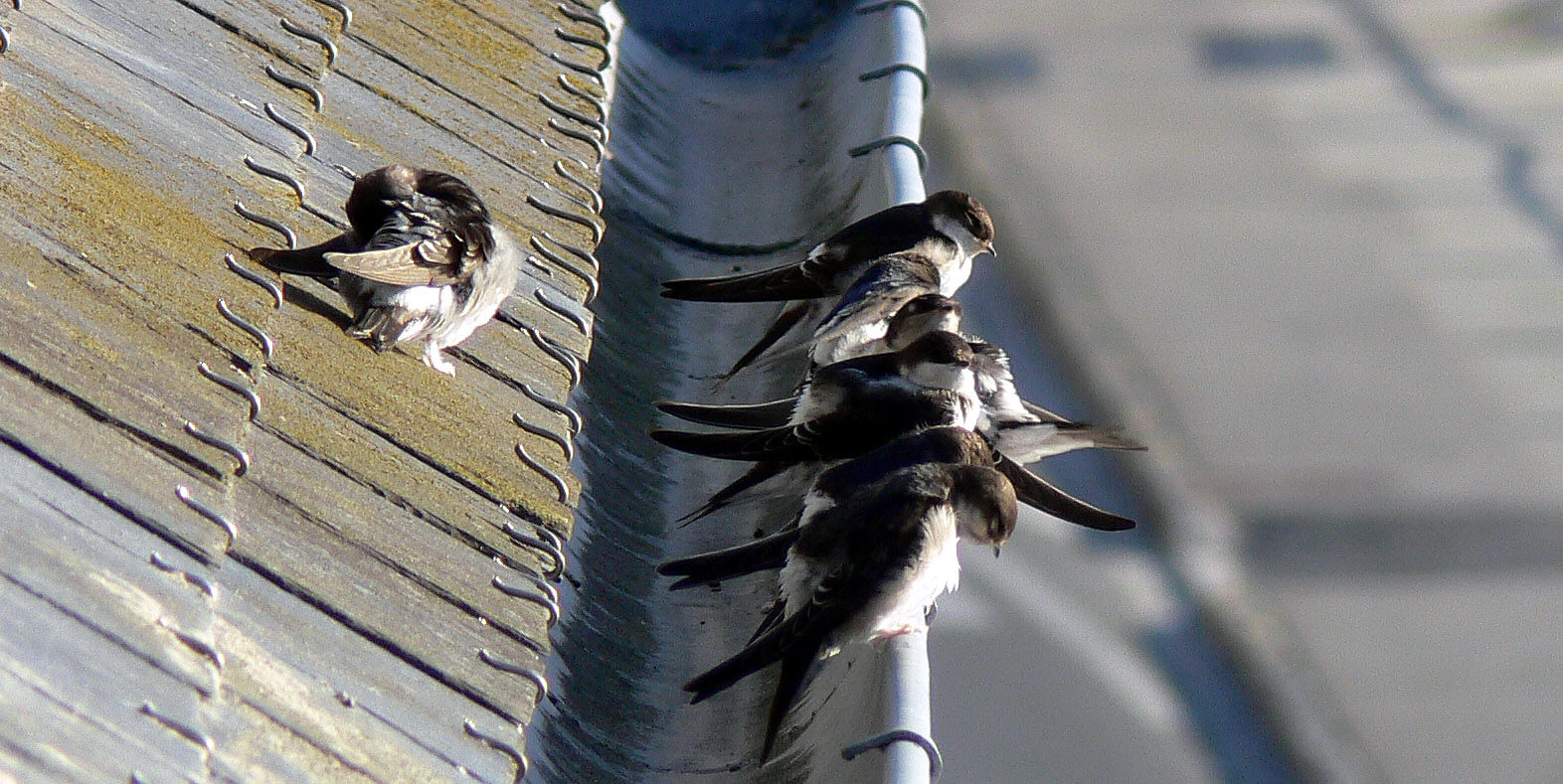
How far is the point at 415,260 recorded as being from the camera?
3719 mm

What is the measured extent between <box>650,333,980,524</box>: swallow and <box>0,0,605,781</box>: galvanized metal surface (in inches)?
18.4

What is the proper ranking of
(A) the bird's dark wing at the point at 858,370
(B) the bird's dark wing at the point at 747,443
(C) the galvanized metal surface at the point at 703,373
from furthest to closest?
(A) the bird's dark wing at the point at 858,370, (B) the bird's dark wing at the point at 747,443, (C) the galvanized metal surface at the point at 703,373

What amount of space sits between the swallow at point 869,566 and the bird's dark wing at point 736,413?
0.36 metres

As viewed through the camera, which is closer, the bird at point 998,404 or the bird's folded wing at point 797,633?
the bird's folded wing at point 797,633

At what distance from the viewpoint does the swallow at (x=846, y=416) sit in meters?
3.95

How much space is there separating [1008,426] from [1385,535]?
206 inches

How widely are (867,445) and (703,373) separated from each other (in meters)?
0.65

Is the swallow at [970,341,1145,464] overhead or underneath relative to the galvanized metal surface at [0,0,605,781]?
overhead

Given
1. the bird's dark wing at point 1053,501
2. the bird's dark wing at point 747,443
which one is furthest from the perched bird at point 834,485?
the bird's dark wing at point 1053,501

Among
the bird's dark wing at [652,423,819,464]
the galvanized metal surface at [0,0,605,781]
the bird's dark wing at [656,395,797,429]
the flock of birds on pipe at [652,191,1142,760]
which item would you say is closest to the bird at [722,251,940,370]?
the flock of birds on pipe at [652,191,1142,760]

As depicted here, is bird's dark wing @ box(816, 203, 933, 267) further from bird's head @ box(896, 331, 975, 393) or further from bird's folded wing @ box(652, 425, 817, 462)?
bird's folded wing @ box(652, 425, 817, 462)

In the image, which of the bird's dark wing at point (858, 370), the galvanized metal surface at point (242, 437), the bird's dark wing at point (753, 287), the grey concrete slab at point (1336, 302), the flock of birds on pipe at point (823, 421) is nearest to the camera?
the galvanized metal surface at point (242, 437)

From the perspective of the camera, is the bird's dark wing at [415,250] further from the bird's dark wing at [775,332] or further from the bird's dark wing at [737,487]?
the bird's dark wing at [775,332]

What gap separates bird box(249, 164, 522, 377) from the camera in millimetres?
3504
